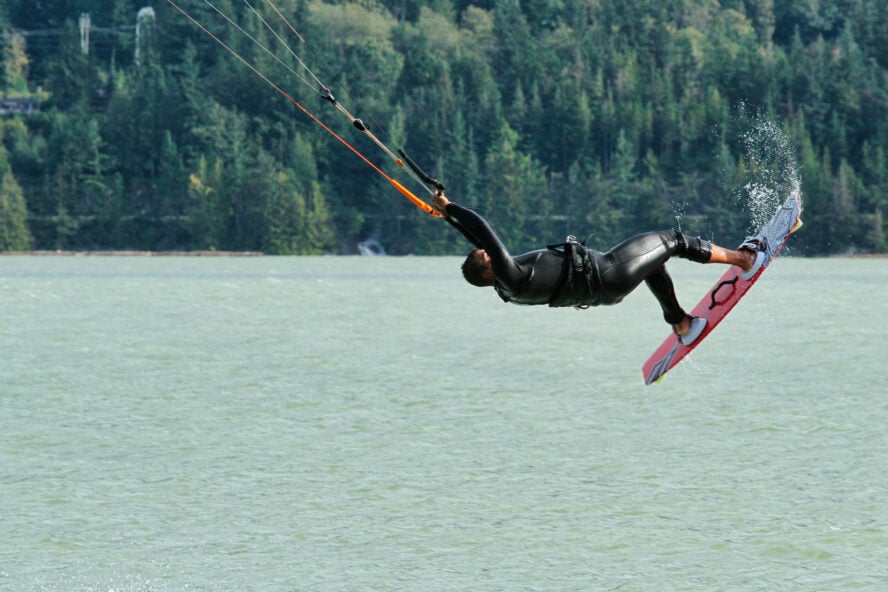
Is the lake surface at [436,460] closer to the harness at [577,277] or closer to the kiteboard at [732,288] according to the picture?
the kiteboard at [732,288]

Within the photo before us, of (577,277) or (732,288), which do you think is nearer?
(577,277)

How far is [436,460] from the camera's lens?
94.3ft

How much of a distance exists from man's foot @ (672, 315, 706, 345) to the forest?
109 m

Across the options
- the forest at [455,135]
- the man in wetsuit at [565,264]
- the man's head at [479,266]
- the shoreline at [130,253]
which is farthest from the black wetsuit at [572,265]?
the shoreline at [130,253]

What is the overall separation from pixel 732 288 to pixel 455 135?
124m

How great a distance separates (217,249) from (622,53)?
162 feet

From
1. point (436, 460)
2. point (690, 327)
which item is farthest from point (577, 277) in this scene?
point (436, 460)

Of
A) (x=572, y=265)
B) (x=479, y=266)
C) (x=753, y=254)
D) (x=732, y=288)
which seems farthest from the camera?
(x=732, y=288)

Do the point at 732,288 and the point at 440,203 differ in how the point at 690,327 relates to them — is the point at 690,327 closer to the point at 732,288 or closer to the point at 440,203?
the point at 732,288

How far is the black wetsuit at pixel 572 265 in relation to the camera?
16.8 m

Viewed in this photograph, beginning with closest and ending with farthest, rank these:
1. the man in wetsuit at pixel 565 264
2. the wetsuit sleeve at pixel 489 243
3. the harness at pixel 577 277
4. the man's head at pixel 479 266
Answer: the wetsuit sleeve at pixel 489 243 → the man in wetsuit at pixel 565 264 → the man's head at pixel 479 266 → the harness at pixel 577 277

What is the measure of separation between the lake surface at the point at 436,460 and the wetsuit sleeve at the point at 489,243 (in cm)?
513

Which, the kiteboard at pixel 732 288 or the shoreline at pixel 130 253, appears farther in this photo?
the shoreline at pixel 130 253

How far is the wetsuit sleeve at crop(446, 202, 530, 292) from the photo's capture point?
16438 millimetres
